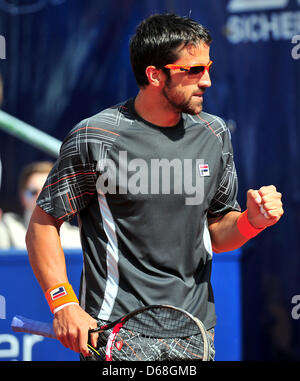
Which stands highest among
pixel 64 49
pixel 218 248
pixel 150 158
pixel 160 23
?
pixel 64 49

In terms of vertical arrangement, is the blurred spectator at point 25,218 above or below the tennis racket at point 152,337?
above

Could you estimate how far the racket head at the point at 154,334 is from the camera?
215 cm

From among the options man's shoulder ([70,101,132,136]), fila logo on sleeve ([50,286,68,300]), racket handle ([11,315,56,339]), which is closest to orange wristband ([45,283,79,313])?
fila logo on sleeve ([50,286,68,300])

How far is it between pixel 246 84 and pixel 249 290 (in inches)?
59.7

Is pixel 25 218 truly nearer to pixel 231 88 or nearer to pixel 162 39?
pixel 231 88

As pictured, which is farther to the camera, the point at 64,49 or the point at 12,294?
the point at 64,49

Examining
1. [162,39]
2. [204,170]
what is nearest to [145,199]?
[204,170]

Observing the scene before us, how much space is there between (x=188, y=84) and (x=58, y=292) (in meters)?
0.92

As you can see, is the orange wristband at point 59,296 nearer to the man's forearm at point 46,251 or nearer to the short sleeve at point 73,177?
the man's forearm at point 46,251

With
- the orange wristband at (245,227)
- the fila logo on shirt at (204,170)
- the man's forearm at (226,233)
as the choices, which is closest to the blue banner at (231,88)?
the man's forearm at (226,233)

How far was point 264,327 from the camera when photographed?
4406mm

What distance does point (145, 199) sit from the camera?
223 cm
